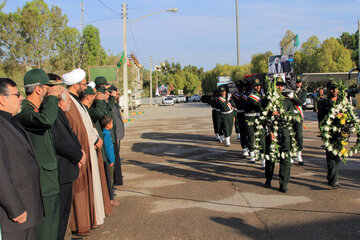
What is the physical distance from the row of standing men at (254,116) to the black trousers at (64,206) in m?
3.88

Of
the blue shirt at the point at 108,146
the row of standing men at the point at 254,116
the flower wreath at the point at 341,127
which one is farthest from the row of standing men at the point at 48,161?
the flower wreath at the point at 341,127

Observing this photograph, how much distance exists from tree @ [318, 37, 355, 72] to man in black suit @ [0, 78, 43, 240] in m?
43.2

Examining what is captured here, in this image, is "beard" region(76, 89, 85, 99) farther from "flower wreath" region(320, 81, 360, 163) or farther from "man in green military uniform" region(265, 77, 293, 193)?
"flower wreath" region(320, 81, 360, 163)

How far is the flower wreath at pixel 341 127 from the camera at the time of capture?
6301 millimetres

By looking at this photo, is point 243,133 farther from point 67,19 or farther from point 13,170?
point 67,19

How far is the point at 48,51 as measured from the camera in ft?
94.2

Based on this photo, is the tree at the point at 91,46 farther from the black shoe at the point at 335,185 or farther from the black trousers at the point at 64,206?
the black trousers at the point at 64,206

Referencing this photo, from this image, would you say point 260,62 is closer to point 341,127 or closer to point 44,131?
point 341,127

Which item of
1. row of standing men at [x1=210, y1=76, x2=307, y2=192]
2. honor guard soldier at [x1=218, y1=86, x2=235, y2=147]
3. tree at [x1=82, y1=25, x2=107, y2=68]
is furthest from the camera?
tree at [x1=82, y1=25, x2=107, y2=68]

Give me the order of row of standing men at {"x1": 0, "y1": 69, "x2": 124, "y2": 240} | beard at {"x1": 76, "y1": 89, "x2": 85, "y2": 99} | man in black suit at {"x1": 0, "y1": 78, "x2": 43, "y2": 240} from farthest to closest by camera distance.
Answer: beard at {"x1": 76, "y1": 89, "x2": 85, "y2": 99}, row of standing men at {"x1": 0, "y1": 69, "x2": 124, "y2": 240}, man in black suit at {"x1": 0, "y1": 78, "x2": 43, "y2": 240}

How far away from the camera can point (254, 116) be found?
9.16 metres

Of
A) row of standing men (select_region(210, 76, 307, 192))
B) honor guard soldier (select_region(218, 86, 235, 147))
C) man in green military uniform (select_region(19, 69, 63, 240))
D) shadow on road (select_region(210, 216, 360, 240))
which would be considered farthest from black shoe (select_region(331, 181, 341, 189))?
honor guard soldier (select_region(218, 86, 235, 147))

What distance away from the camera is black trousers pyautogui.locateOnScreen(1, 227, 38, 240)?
2729 millimetres

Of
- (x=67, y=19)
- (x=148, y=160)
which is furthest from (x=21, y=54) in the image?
(x=148, y=160)
